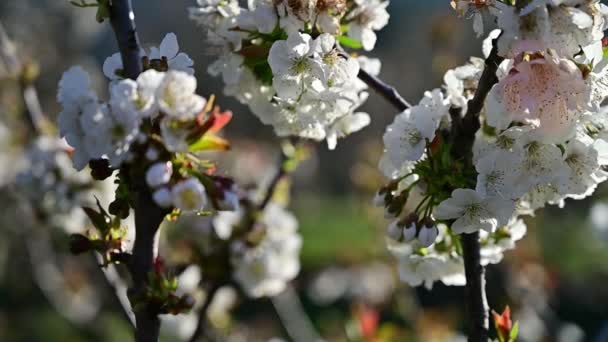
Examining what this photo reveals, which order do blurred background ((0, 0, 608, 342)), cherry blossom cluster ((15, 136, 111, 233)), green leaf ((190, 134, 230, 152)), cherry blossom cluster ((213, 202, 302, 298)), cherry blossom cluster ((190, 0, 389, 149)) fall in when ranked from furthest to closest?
blurred background ((0, 0, 608, 342))
cherry blossom cluster ((15, 136, 111, 233))
cherry blossom cluster ((213, 202, 302, 298))
cherry blossom cluster ((190, 0, 389, 149))
green leaf ((190, 134, 230, 152))

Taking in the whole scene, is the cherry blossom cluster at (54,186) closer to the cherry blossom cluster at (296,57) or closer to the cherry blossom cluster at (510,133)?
the cherry blossom cluster at (296,57)

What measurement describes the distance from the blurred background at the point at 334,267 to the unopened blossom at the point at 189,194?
0.34m

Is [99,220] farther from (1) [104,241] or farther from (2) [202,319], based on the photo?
(2) [202,319]

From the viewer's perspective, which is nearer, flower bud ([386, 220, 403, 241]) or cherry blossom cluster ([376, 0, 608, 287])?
cherry blossom cluster ([376, 0, 608, 287])

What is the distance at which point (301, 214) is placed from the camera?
14.9 m

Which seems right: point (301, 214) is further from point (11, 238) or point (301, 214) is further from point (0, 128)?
point (0, 128)

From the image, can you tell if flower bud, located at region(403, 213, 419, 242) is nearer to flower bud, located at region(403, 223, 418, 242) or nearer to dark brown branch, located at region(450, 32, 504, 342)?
flower bud, located at region(403, 223, 418, 242)

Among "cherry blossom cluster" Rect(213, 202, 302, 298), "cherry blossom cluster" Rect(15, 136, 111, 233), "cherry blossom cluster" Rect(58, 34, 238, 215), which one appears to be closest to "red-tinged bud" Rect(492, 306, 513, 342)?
"cherry blossom cluster" Rect(58, 34, 238, 215)

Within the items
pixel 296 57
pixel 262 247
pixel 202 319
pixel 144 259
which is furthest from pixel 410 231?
Result: pixel 262 247

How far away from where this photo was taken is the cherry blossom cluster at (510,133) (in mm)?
1089

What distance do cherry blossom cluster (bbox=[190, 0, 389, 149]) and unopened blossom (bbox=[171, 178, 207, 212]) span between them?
1.00 feet

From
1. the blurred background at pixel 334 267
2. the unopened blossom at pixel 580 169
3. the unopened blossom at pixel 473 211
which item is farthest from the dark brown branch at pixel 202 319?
the unopened blossom at pixel 580 169

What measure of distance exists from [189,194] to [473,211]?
499 millimetres

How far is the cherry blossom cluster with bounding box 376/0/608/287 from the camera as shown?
1.09 metres
